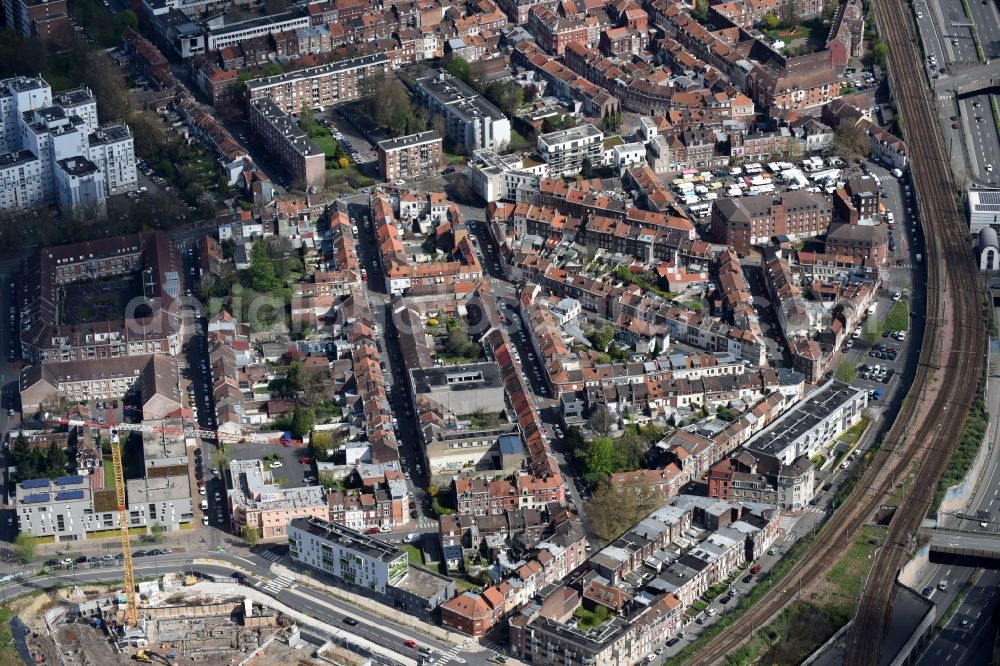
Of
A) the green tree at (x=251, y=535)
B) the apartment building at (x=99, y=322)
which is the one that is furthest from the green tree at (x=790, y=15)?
the green tree at (x=251, y=535)

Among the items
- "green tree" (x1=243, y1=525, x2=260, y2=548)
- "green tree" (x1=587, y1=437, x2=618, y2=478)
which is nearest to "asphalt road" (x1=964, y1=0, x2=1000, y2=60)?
"green tree" (x1=587, y1=437, x2=618, y2=478)

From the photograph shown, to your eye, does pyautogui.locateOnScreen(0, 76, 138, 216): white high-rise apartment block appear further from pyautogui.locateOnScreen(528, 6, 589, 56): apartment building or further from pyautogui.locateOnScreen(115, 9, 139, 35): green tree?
pyautogui.locateOnScreen(528, 6, 589, 56): apartment building

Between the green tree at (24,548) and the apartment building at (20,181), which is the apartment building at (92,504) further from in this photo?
the apartment building at (20,181)

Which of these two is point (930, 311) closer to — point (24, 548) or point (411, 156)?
point (411, 156)

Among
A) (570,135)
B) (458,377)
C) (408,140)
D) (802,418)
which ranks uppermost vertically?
(408,140)

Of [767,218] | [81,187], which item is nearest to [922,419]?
[767,218]

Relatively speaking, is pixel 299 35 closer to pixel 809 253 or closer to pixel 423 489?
pixel 809 253

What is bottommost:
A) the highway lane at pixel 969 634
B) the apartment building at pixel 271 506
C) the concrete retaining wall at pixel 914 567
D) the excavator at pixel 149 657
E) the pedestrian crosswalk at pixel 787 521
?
the highway lane at pixel 969 634
